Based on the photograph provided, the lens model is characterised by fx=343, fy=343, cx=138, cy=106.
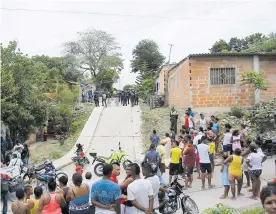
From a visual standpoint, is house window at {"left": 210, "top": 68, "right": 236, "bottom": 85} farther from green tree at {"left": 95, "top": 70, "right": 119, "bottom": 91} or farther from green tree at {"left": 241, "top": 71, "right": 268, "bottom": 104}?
green tree at {"left": 95, "top": 70, "right": 119, "bottom": 91}

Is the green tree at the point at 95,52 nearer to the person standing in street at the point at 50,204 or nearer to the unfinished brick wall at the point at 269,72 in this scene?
the unfinished brick wall at the point at 269,72

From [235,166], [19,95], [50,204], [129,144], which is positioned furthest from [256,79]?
[50,204]

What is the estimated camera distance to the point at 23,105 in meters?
16.8

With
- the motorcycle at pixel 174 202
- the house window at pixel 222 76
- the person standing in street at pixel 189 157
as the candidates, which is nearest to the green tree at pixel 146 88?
the house window at pixel 222 76

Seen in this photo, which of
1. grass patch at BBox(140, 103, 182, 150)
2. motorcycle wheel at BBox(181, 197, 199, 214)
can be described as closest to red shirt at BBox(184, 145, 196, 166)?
motorcycle wheel at BBox(181, 197, 199, 214)

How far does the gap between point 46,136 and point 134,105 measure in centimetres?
827

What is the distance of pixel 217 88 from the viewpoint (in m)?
19.3

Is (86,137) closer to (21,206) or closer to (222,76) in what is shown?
(222,76)

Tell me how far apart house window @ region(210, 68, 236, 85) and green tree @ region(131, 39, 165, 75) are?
91.5 ft

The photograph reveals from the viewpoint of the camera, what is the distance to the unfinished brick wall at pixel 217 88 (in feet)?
62.7

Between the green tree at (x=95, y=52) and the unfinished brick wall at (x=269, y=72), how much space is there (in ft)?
97.7

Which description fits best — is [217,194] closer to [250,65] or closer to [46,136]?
→ [250,65]

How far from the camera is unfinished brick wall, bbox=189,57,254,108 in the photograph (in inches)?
753

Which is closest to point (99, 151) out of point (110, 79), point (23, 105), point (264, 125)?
point (23, 105)
